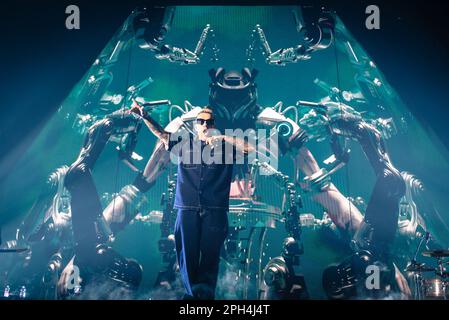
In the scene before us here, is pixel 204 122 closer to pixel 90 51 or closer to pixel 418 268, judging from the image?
pixel 90 51

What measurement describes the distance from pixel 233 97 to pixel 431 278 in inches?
107

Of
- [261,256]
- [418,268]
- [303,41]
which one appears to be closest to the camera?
[418,268]

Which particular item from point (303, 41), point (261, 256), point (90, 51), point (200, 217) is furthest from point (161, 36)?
point (261, 256)

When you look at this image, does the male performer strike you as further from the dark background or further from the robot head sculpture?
the dark background

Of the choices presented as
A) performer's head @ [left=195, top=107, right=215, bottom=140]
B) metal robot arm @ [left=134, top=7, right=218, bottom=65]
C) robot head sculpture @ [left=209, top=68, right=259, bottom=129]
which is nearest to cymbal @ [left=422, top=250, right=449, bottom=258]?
robot head sculpture @ [left=209, top=68, right=259, bottom=129]

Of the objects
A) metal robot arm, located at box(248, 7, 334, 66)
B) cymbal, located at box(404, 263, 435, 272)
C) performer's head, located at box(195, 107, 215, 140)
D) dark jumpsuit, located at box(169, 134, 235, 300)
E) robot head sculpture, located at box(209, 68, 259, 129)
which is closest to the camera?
dark jumpsuit, located at box(169, 134, 235, 300)

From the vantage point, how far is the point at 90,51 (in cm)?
426

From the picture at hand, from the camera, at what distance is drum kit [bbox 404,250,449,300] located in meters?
3.59

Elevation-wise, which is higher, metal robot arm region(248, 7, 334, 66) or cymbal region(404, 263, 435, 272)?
metal robot arm region(248, 7, 334, 66)

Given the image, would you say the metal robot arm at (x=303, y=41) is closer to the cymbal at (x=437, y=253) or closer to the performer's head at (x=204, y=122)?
the performer's head at (x=204, y=122)

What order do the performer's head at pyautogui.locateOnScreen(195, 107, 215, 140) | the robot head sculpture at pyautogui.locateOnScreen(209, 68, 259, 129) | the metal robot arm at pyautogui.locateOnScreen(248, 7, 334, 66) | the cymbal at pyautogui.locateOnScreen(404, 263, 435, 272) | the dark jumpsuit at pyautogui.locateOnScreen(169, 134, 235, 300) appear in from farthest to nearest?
the metal robot arm at pyautogui.locateOnScreen(248, 7, 334, 66) < the robot head sculpture at pyautogui.locateOnScreen(209, 68, 259, 129) < the cymbal at pyautogui.locateOnScreen(404, 263, 435, 272) < the performer's head at pyautogui.locateOnScreen(195, 107, 215, 140) < the dark jumpsuit at pyautogui.locateOnScreen(169, 134, 235, 300)

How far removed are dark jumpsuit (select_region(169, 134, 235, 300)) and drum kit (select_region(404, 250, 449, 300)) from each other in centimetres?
206

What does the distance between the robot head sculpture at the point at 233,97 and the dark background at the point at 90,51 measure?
34.9 inches
